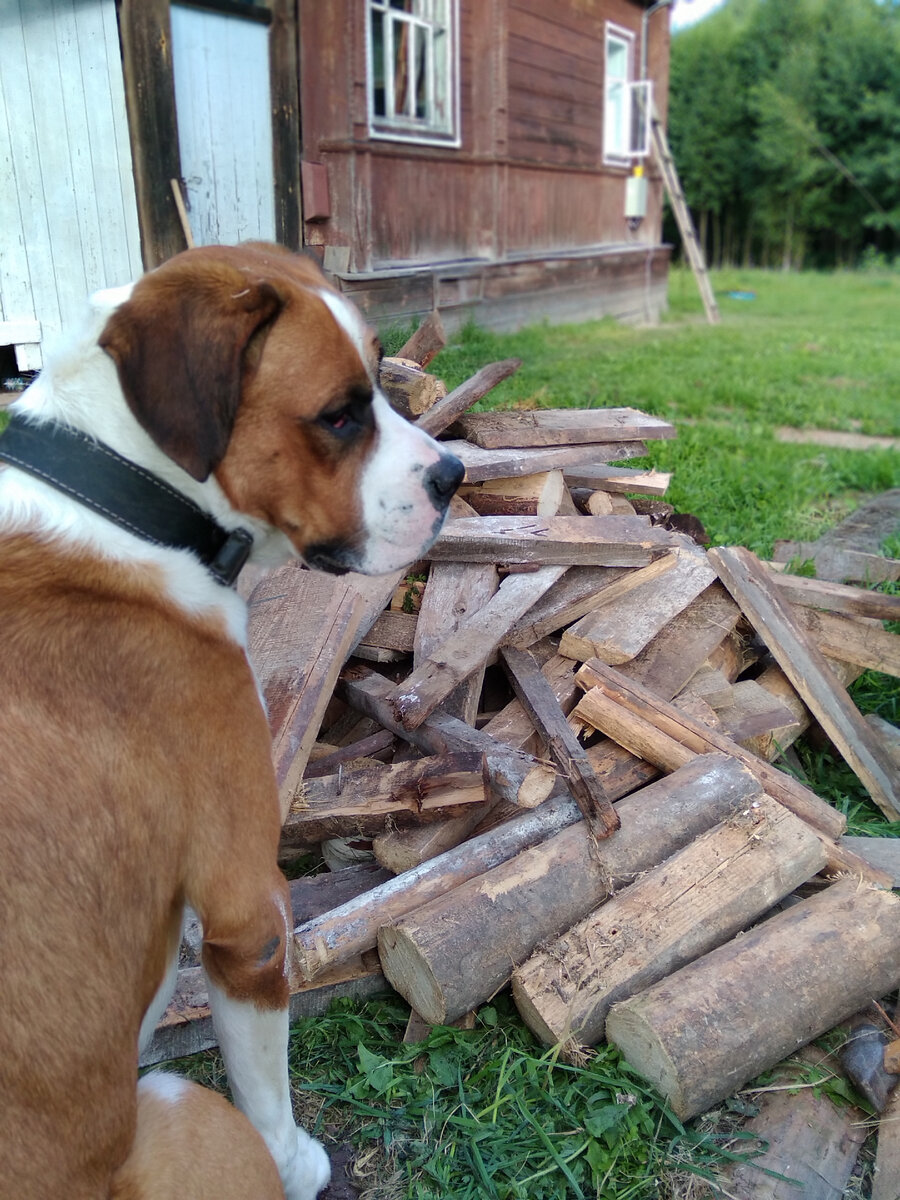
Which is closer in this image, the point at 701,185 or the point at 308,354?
the point at 308,354

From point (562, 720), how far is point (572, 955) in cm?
78

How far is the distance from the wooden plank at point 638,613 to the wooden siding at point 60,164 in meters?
4.32

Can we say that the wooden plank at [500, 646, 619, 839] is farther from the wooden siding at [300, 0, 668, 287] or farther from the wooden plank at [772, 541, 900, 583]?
the wooden siding at [300, 0, 668, 287]

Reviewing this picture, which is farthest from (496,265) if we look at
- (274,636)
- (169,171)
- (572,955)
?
(572,955)

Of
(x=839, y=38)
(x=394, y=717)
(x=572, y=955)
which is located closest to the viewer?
(x=572, y=955)

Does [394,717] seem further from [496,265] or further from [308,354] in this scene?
[496,265]

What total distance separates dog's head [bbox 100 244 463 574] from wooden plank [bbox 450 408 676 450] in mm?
1936

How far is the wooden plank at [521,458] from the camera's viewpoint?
393 cm

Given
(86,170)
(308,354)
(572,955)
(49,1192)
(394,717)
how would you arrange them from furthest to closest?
(86,170)
(394,717)
(572,955)
(308,354)
(49,1192)

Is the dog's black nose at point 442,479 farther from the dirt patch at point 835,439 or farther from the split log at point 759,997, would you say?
the dirt patch at point 835,439

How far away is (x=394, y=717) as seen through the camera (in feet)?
10.1

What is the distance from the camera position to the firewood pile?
2561 mm

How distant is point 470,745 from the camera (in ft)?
9.41

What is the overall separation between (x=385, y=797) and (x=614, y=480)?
208 cm
